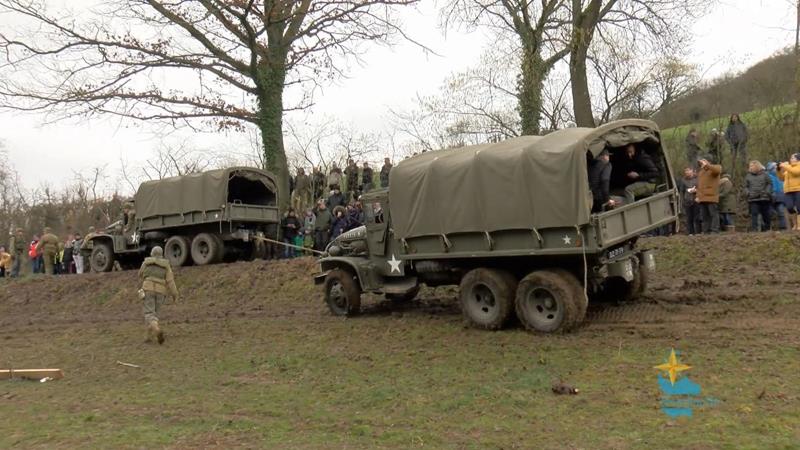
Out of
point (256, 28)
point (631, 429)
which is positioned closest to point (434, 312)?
point (631, 429)

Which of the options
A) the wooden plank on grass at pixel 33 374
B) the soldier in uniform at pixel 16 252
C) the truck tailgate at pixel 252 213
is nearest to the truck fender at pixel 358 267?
the wooden plank on grass at pixel 33 374

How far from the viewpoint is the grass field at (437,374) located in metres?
6.21

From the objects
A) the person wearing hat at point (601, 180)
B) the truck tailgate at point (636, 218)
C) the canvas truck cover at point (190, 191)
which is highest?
the canvas truck cover at point (190, 191)

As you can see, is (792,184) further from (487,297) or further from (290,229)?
(290,229)

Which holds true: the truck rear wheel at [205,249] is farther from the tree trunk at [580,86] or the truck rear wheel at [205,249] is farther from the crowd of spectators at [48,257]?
the tree trunk at [580,86]

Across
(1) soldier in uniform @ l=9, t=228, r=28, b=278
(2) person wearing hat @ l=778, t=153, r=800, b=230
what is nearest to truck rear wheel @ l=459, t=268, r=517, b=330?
(2) person wearing hat @ l=778, t=153, r=800, b=230

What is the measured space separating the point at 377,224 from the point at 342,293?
1512mm

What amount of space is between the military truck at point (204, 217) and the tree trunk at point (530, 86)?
9.21 m

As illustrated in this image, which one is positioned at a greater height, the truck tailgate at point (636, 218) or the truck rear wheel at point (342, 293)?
the truck tailgate at point (636, 218)

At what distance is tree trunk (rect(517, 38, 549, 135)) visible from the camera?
22750mm

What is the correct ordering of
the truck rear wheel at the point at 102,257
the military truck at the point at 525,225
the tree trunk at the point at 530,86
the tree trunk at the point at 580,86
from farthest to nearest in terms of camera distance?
the tree trunk at the point at 530,86 < the tree trunk at the point at 580,86 < the truck rear wheel at the point at 102,257 < the military truck at the point at 525,225

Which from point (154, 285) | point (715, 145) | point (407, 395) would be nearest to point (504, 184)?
point (407, 395)

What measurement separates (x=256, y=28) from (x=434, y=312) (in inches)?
553

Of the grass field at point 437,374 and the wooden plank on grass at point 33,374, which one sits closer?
the grass field at point 437,374
